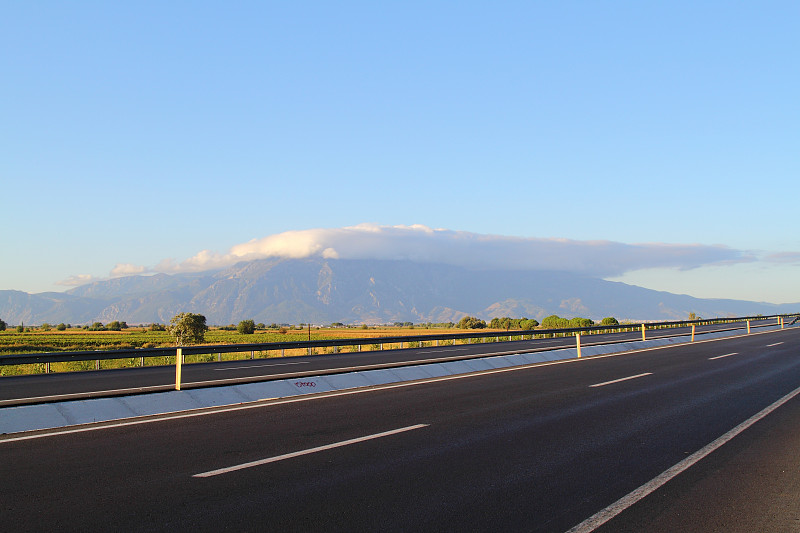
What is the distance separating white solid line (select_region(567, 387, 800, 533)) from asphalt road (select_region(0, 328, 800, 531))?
90 mm

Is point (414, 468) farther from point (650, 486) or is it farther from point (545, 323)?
point (545, 323)

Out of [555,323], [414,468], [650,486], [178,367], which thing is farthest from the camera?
[555,323]

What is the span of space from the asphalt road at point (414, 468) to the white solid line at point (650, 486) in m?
0.09

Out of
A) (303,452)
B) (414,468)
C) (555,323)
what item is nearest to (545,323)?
(555,323)

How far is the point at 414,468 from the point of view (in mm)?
7219

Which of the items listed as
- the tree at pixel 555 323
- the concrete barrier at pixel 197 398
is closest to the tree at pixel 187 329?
the tree at pixel 555 323

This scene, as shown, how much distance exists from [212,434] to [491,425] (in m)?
4.40

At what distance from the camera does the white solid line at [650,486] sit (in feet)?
17.6

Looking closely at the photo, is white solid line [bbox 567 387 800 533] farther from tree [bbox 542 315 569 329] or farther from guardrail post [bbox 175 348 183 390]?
tree [bbox 542 315 569 329]

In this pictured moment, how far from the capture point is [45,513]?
5629 mm

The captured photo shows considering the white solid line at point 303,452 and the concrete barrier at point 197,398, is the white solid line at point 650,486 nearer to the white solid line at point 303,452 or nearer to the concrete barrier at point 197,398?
the white solid line at point 303,452

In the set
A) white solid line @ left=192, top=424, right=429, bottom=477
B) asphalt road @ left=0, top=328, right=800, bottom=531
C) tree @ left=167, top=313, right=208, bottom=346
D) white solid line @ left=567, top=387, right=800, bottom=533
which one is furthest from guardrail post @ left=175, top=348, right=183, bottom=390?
tree @ left=167, top=313, right=208, bottom=346

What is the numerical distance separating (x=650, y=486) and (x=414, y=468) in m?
2.60

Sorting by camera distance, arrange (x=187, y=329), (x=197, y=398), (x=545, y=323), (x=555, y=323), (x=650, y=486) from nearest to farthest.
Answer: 1. (x=650, y=486)
2. (x=197, y=398)
3. (x=187, y=329)
4. (x=555, y=323)
5. (x=545, y=323)
